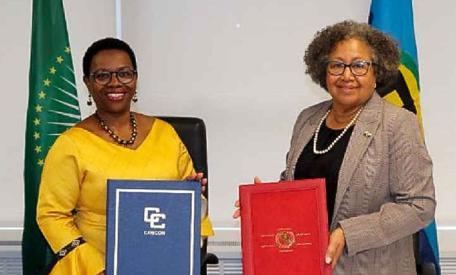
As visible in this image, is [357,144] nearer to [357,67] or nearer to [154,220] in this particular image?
[357,67]

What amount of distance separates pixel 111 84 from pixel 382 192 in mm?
898

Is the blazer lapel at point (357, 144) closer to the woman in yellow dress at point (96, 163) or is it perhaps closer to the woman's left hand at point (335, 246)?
the woman's left hand at point (335, 246)

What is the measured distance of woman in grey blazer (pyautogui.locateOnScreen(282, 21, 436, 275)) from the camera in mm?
1690

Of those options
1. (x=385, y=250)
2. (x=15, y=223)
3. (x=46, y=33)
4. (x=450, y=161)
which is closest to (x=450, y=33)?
(x=450, y=161)

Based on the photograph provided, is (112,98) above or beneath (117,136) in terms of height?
above

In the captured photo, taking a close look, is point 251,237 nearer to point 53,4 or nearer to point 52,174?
point 52,174

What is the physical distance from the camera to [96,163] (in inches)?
77.4

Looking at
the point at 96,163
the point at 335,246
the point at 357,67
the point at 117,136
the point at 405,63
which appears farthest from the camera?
the point at 405,63

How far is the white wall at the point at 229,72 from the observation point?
3.16 metres

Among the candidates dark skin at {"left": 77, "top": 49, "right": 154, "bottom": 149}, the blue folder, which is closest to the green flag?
dark skin at {"left": 77, "top": 49, "right": 154, "bottom": 149}

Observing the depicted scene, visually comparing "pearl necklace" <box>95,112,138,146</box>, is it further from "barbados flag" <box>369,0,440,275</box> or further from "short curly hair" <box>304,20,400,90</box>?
"barbados flag" <box>369,0,440,275</box>

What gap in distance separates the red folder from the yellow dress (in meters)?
0.45

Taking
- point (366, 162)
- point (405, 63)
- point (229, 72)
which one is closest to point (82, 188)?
point (366, 162)

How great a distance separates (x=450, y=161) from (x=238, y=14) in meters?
1.28
